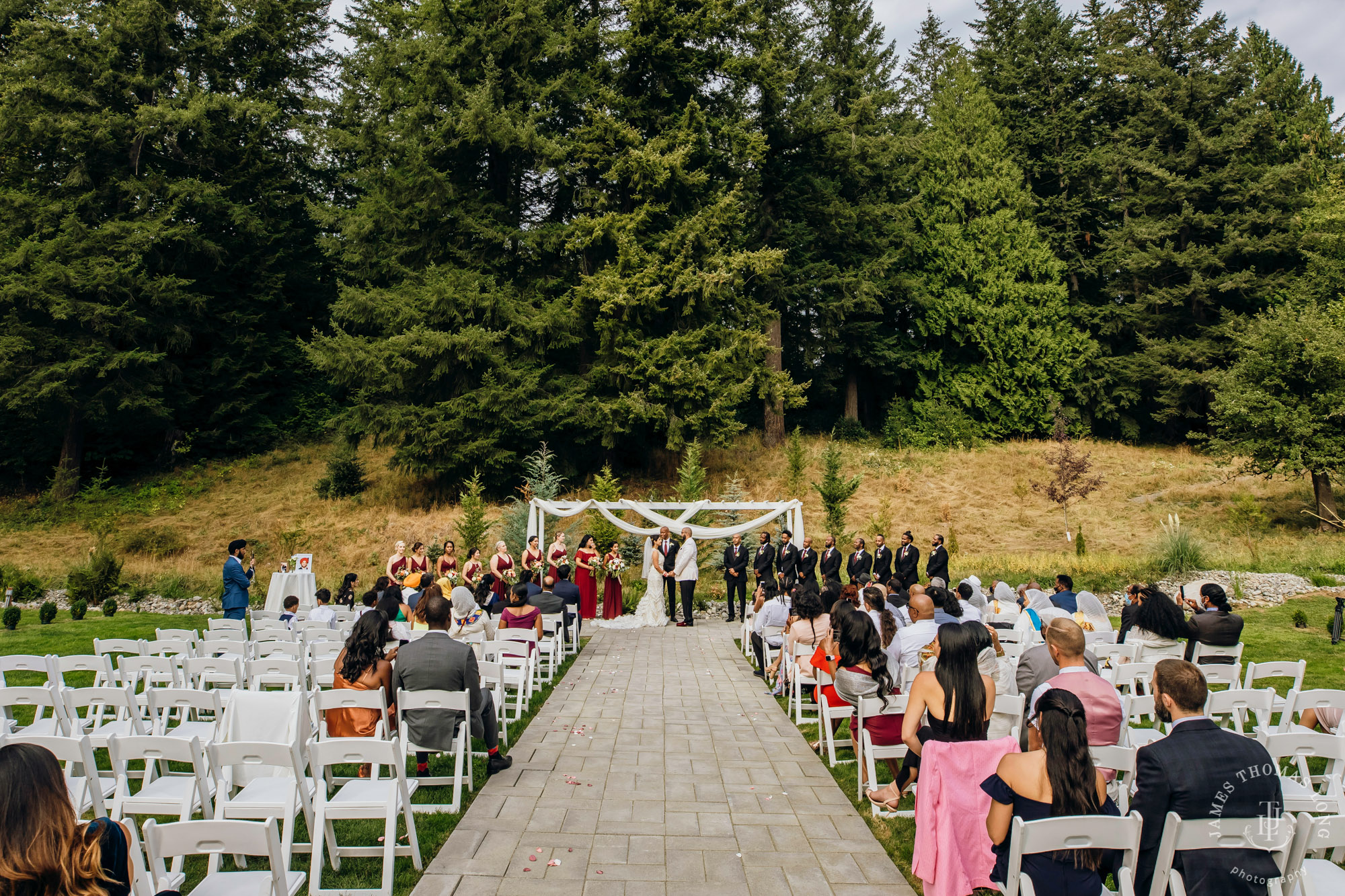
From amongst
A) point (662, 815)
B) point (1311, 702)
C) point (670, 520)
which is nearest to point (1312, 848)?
point (1311, 702)

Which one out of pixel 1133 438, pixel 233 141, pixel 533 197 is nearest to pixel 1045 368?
pixel 1133 438

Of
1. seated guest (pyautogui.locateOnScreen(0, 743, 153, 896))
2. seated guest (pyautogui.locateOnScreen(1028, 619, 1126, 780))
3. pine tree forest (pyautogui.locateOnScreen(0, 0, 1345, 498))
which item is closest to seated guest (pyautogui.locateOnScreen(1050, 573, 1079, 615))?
seated guest (pyautogui.locateOnScreen(1028, 619, 1126, 780))

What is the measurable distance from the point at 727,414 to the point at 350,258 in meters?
13.8

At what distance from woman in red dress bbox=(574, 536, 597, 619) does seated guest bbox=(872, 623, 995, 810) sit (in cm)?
1162

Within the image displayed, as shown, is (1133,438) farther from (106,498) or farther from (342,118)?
(106,498)

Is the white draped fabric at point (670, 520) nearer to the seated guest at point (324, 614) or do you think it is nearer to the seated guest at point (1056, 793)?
the seated guest at point (324, 614)

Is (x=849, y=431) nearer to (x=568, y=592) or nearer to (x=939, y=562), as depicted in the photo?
(x=939, y=562)

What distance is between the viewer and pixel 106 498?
27.3 metres

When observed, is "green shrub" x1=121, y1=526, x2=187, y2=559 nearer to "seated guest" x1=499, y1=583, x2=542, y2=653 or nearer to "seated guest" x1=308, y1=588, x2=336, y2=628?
"seated guest" x1=308, y1=588, x2=336, y2=628

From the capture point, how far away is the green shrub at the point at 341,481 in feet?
87.5

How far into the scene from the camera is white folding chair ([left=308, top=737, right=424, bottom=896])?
411 centimetres

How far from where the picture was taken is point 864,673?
20.6 ft

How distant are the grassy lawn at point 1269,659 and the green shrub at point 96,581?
Result: 1574 centimetres

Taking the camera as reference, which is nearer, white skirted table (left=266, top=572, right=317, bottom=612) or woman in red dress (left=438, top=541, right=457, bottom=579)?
woman in red dress (left=438, top=541, right=457, bottom=579)
